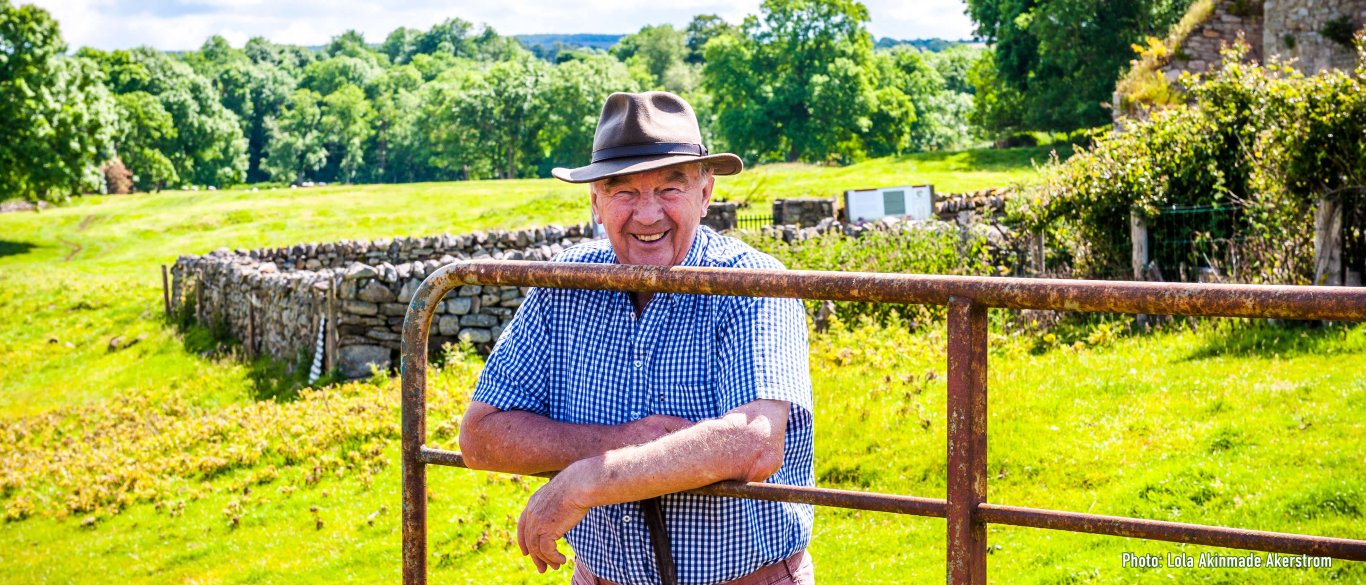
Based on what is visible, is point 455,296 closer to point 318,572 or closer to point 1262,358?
point 318,572

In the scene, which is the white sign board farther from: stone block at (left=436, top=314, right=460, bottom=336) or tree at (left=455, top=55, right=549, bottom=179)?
tree at (left=455, top=55, right=549, bottom=179)

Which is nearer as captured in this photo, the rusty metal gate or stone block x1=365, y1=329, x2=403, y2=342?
the rusty metal gate

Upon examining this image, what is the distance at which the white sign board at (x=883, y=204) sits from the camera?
68.7 feet

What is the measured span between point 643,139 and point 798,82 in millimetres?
66911

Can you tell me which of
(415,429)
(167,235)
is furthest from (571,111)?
(415,429)

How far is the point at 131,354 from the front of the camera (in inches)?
792

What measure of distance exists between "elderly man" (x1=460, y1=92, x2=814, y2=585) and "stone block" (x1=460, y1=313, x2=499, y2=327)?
1120cm

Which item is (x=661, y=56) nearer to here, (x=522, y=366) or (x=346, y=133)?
(x=346, y=133)

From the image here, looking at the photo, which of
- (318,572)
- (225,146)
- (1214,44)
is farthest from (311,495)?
(225,146)

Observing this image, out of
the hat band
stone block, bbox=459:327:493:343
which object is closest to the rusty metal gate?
the hat band

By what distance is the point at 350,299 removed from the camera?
14523mm

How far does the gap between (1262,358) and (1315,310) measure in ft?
25.6

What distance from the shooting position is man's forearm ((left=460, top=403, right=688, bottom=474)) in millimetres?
2748

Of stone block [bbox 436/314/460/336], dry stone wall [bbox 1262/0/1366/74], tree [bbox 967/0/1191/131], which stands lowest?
stone block [bbox 436/314/460/336]
